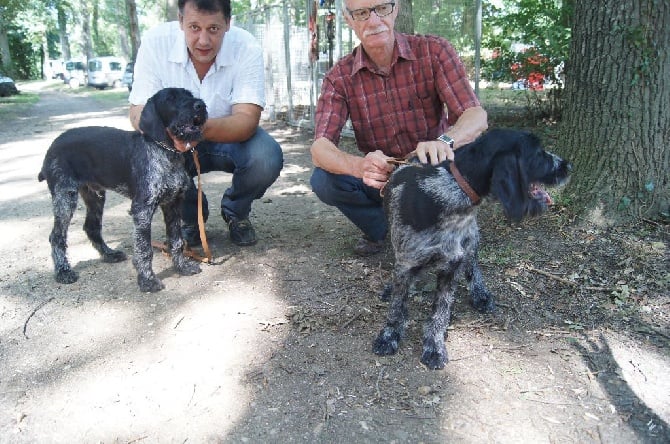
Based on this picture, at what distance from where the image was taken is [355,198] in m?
4.25

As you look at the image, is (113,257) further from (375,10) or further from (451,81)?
(451,81)

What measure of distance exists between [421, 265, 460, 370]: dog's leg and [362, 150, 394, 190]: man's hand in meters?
0.74

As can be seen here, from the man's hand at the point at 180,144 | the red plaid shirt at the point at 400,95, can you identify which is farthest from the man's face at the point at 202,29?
the red plaid shirt at the point at 400,95

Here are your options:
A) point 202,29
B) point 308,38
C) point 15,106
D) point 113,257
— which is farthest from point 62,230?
point 15,106

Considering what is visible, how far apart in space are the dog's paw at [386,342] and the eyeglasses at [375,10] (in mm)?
2069

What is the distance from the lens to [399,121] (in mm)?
3904

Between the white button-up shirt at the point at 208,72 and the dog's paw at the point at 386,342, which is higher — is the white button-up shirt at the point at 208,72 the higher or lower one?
the higher one

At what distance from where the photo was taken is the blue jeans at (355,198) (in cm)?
422

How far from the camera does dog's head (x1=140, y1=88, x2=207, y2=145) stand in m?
3.72

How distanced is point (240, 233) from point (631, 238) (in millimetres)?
3335

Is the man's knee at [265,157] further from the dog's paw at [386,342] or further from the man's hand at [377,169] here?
the dog's paw at [386,342]

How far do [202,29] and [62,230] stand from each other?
1.98 m

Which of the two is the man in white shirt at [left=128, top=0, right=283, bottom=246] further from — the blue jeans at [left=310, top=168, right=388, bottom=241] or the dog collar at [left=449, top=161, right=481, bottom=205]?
the dog collar at [left=449, top=161, right=481, bottom=205]

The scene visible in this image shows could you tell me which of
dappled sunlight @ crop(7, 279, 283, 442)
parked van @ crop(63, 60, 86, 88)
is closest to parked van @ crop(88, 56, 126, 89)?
parked van @ crop(63, 60, 86, 88)
